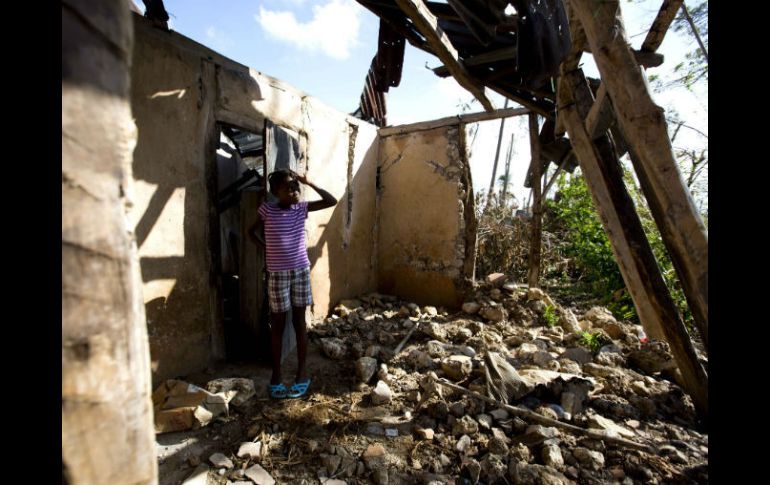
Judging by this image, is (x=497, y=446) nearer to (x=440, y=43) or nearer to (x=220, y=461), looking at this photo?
(x=220, y=461)

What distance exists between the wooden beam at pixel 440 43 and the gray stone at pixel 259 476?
3089 mm

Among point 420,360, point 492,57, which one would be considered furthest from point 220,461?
point 492,57

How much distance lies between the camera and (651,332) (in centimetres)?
237

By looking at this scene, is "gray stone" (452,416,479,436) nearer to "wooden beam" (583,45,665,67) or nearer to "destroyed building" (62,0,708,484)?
"destroyed building" (62,0,708,484)

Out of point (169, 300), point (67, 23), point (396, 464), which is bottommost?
point (396, 464)

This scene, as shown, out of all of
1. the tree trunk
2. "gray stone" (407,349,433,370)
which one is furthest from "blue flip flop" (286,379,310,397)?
the tree trunk

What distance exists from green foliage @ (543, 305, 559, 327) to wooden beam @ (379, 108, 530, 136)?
2489 mm

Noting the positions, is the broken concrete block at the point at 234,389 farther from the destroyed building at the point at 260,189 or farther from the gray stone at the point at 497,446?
the gray stone at the point at 497,446

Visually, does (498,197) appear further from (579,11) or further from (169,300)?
(169,300)

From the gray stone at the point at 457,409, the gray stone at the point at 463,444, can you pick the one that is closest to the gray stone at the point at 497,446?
the gray stone at the point at 463,444

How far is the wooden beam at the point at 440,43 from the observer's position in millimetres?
2559

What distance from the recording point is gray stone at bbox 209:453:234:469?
6.27 feet
